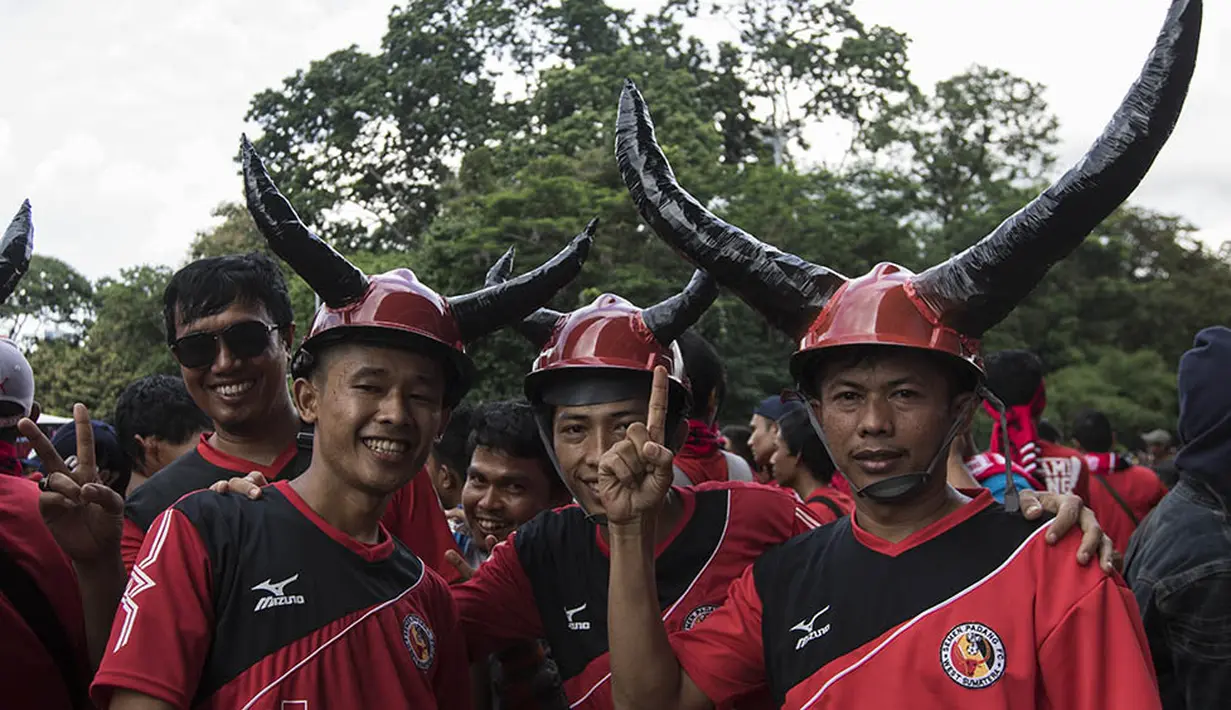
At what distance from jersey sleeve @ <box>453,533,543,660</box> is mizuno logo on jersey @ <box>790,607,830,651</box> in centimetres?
124

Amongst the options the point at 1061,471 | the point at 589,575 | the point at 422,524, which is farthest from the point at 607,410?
the point at 1061,471

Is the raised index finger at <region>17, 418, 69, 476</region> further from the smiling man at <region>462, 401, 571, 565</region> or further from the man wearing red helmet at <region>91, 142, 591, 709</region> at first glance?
the smiling man at <region>462, 401, 571, 565</region>

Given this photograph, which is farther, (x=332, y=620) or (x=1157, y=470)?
(x=1157, y=470)

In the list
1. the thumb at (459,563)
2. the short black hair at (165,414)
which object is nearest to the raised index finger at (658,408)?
the thumb at (459,563)

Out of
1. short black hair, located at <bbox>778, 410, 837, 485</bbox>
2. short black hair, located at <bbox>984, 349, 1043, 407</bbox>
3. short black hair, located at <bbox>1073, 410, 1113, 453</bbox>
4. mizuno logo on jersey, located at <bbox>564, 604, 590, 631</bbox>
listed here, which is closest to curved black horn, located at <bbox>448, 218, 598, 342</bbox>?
mizuno logo on jersey, located at <bbox>564, 604, 590, 631</bbox>

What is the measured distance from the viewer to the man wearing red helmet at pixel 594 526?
3951mm

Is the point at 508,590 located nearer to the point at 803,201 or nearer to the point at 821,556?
the point at 821,556

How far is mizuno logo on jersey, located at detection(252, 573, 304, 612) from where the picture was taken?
3164 mm

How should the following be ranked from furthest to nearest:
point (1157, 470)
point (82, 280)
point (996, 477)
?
point (82, 280), point (1157, 470), point (996, 477)

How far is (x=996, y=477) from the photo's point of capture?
607 centimetres

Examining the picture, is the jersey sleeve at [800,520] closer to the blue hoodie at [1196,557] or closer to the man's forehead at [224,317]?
the blue hoodie at [1196,557]

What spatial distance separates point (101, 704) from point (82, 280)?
2022 inches

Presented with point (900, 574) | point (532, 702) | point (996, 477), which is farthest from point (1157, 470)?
point (900, 574)

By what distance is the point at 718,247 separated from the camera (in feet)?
11.6
